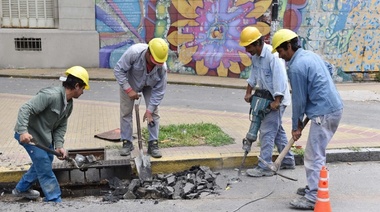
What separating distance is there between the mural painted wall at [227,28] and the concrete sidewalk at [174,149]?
4766 mm

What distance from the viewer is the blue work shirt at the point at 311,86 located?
4.12 metres

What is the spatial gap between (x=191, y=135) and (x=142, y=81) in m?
1.41

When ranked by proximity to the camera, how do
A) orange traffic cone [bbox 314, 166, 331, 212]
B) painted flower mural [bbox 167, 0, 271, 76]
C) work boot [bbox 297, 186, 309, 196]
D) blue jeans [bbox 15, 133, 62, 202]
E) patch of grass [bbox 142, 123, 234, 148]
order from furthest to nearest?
painted flower mural [bbox 167, 0, 271, 76]
patch of grass [bbox 142, 123, 234, 148]
work boot [bbox 297, 186, 309, 196]
blue jeans [bbox 15, 133, 62, 202]
orange traffic cone [bbox 314, 166, 331, 212]

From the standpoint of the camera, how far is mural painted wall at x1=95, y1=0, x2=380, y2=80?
41.9 ft

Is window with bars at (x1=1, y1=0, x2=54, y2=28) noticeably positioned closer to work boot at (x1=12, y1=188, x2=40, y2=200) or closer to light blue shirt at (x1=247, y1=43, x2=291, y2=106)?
work boot at (x1=12, y1=188, x2=40, y2=200)

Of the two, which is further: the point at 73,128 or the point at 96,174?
the point at 73,128

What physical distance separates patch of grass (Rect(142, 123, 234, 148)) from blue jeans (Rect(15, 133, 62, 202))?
1.84 metres

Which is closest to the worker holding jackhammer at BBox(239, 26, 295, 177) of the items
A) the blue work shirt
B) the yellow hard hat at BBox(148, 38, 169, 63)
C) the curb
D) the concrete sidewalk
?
the curb

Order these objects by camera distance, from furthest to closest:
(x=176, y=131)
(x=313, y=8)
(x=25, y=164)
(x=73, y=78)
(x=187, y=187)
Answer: (x=313, y=8), (x=176, y=131), (x=25, y=164), (x=187, y=187), (x=73, y=78)

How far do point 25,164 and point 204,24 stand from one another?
876 cm

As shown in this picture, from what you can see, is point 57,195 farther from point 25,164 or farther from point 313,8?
point 313,8

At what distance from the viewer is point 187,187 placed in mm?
4781

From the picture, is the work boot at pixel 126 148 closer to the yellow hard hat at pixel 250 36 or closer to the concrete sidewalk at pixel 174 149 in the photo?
the concrete sidewalk at pixel 174 149

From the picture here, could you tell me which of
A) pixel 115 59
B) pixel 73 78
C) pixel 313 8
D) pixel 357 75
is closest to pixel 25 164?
pixel 73 78
